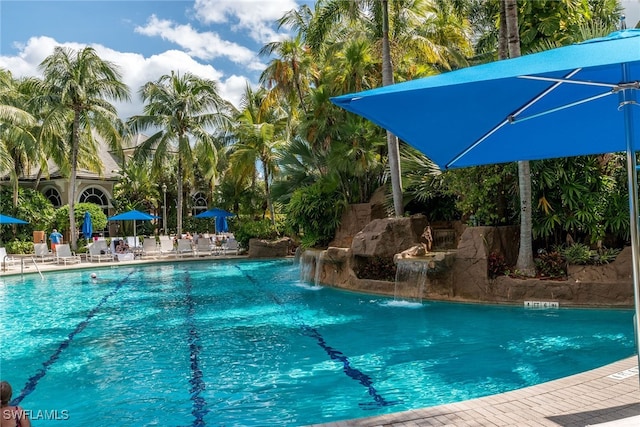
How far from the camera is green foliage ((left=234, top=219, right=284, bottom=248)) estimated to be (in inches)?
1002

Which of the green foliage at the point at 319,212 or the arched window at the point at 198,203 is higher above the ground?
the arched window at the point at 198,203

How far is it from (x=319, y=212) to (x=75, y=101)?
633 inches

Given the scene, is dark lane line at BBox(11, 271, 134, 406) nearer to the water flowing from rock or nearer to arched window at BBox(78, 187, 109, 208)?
the water flowing from rock

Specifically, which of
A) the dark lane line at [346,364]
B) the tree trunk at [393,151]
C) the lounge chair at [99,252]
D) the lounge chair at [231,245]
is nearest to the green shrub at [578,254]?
the tree trunk at [393,151]

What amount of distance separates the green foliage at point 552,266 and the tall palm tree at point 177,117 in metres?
22.0

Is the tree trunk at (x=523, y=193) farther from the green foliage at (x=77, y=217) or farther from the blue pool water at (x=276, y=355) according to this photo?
the green foliage at (x=77, y=217)

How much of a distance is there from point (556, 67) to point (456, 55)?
696 inches

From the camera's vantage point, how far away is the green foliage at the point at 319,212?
57.0 ft

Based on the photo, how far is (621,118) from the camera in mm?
4367

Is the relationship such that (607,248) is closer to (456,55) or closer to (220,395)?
(220,395)

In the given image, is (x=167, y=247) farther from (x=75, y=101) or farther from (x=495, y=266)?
(x=495, y=266)

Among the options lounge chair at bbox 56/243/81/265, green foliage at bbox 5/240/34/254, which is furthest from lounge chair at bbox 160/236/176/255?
green foliage at bbox 5/240/34/254

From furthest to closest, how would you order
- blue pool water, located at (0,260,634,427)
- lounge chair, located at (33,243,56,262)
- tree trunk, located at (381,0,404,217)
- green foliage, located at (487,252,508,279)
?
lounge chair, located at (33,243,56,262) → tree trunk, located at (381,0,404,217) → green foliage, located at (487,252,508,279) → blue pool water, located at (0,260,634,427)

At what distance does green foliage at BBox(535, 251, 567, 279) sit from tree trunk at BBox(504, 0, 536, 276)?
7.0 inches
